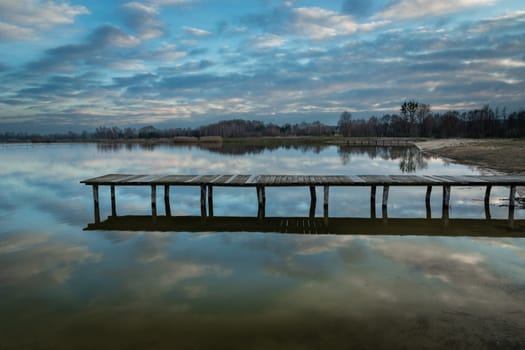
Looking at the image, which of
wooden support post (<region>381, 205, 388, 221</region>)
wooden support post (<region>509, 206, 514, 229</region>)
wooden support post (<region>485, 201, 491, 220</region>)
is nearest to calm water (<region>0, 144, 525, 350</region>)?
wooden support post (<region>509, 206, 514, 229</region>)

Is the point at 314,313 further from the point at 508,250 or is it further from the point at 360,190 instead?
the point at 360,190

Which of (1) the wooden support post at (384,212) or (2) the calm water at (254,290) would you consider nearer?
(2) the calm water at (254,290)

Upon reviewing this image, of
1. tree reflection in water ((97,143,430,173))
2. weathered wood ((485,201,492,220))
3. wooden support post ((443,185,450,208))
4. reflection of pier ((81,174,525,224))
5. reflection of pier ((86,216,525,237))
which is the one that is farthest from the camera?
tree reflection in water ((97,143,430,173))

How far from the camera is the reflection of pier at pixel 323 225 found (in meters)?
10.9

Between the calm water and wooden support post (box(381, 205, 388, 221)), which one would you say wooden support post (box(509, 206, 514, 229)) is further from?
wooden support post (box(381, 205, 388, 221))

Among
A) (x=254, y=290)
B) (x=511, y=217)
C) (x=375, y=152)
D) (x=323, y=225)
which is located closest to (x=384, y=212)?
(x=323, y=225)

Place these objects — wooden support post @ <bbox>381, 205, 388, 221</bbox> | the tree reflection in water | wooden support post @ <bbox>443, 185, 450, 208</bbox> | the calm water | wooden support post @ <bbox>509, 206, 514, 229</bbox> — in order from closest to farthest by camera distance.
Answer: the calm water → wooden support post @ <bbox>509, 206, 514, 229</bbox> → wooden support post @ <bbox>381, 205, 388, 221</bbox> → wooden support post @ <bbox>443, 185, 450, 208</bbox> → the tree reflection in water

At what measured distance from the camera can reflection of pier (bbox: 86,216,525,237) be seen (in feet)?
35.8

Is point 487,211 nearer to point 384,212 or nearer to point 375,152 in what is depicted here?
point 384,212

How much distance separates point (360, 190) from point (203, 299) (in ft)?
43.6

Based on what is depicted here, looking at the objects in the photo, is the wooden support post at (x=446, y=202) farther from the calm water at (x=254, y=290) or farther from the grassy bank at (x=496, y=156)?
the grassy bank at (x=496, y=156)

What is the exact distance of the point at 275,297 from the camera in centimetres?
653

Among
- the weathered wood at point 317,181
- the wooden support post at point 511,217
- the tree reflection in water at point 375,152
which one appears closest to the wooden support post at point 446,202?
the weathered wood at point 317,181

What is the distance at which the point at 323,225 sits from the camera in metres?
11.9
